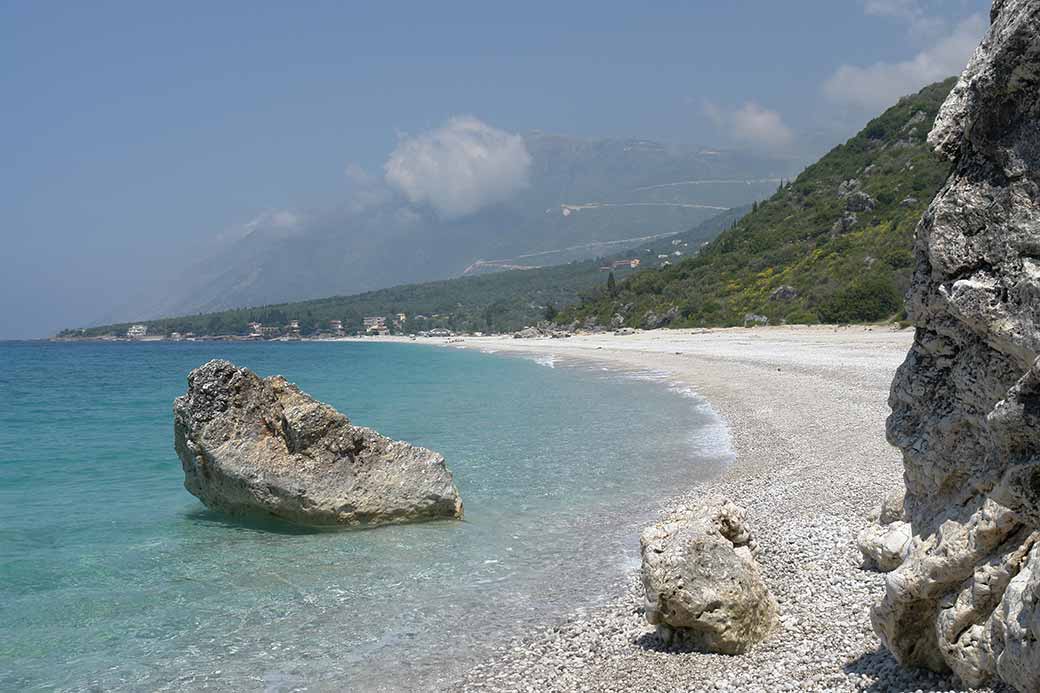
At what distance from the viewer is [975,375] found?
180 inches

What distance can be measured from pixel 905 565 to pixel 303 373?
6066 centimetres

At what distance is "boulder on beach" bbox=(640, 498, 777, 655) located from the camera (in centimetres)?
666

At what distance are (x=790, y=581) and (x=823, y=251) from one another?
5894 cm

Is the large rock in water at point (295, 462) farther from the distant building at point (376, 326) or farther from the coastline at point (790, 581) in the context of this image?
the distant building at point (376, 326)

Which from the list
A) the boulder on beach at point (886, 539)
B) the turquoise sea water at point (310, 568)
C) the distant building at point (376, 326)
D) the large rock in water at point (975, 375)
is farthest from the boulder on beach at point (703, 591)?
the distant building at point (376, 326)

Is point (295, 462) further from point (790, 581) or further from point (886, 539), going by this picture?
point (886, 539)

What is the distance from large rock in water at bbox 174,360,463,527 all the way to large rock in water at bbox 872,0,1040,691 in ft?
27.9

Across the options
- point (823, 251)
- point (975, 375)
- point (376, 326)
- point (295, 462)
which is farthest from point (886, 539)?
point (376, 326)

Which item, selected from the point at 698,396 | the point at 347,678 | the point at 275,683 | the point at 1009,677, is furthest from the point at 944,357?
the point at 698,396

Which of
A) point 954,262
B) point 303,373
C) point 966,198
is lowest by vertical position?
point 303,373

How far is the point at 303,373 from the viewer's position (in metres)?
62.6

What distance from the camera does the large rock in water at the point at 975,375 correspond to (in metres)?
4.07

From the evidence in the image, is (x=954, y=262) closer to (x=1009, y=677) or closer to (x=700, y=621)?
(x=1009, y=677)

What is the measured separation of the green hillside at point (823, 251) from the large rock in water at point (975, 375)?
141 ft
